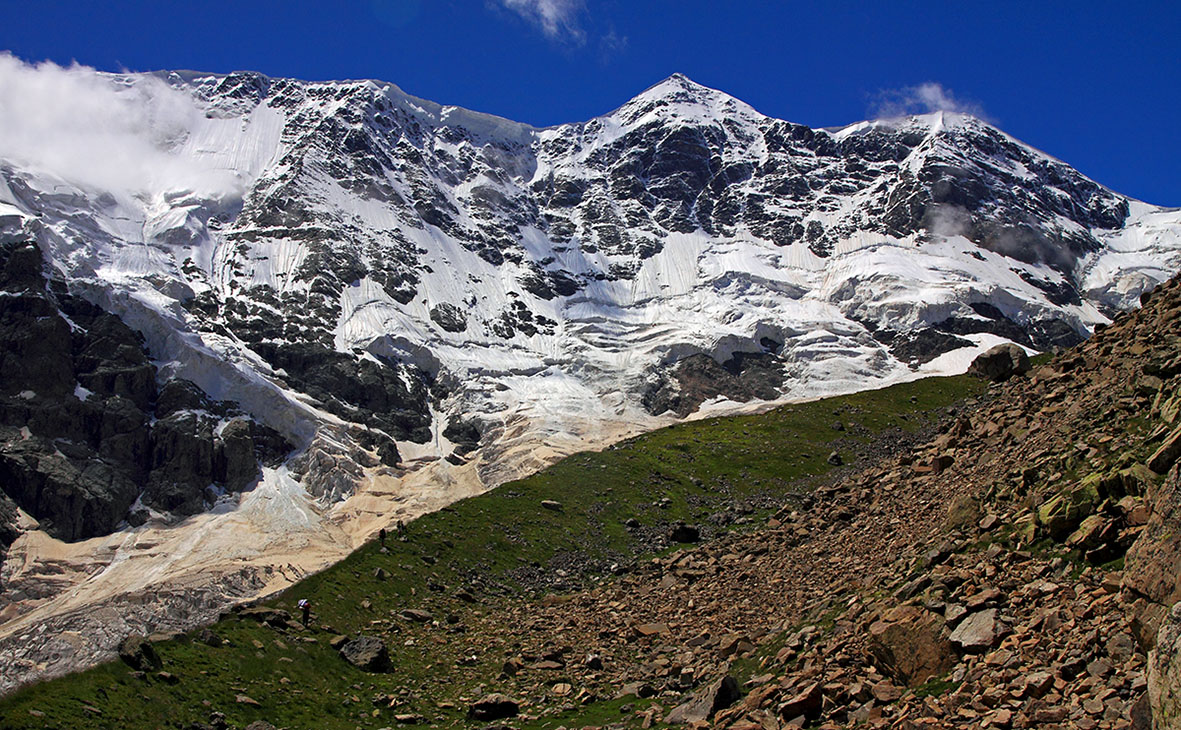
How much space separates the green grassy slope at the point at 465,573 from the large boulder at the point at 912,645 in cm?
1522

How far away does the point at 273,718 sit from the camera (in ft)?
129

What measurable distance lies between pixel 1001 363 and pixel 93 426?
157m

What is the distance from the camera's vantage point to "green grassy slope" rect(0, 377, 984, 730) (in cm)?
3828

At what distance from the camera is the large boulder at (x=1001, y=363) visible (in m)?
132

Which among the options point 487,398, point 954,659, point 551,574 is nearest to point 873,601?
point 954,659

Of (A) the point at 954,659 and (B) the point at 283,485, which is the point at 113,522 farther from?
(A) the point at 954,659

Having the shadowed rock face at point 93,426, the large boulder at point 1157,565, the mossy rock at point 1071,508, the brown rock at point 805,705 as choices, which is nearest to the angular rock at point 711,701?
the brown rock at point 805,705

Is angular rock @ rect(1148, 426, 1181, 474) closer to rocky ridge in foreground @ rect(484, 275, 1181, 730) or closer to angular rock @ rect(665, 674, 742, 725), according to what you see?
rocky ridge in foreground @ rect(484, 275, 1181, 730)

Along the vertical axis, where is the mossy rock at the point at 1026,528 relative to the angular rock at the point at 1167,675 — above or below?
above

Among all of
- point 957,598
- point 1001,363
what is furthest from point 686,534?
point 1001,363

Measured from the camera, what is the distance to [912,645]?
21.8 meters

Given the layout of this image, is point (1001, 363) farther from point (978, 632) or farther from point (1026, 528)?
point (978, 632)

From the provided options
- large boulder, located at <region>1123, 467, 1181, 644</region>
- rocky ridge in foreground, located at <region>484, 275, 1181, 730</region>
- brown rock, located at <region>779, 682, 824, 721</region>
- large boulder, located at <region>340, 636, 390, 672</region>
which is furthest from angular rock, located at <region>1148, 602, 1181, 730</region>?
large boulder, located at <region>340, 636, 390, 672</region>

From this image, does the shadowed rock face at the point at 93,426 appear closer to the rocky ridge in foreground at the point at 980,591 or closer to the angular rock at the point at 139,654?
the angular rock at the point at 139,654
